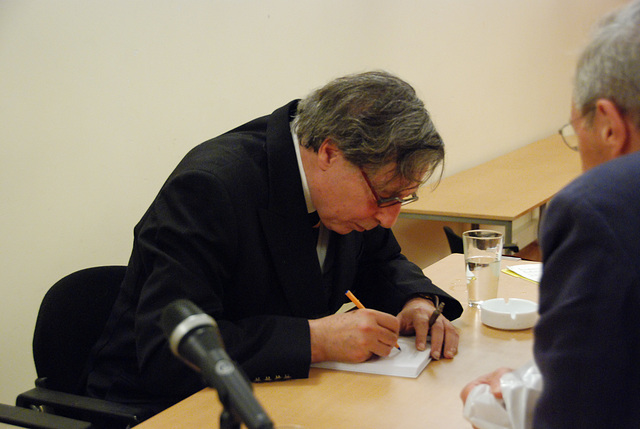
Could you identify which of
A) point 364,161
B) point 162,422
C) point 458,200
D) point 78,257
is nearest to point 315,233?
point 364,161

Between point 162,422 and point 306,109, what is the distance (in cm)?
80

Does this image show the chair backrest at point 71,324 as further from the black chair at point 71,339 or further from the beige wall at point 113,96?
the beige wall at point 113,96

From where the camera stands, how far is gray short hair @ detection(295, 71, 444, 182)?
1.38 m

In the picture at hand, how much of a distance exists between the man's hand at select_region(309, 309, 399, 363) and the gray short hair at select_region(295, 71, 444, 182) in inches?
14.2

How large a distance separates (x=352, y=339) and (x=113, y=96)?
4.22 feet

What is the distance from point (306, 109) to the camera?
1507 mm

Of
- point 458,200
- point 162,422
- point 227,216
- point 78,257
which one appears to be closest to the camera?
point 162,422

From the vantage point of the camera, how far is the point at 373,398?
3.77 ft

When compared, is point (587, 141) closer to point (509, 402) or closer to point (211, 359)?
point (509, 402)

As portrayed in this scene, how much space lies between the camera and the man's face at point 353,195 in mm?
1454

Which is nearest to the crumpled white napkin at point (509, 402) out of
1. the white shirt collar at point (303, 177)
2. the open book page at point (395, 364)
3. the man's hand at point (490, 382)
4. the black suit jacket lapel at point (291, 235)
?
the man's hand at point (490, 382)

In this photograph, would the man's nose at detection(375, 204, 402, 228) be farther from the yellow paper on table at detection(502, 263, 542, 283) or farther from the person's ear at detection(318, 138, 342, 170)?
the yellow paper on table at detection(502, 263, 542, 283)

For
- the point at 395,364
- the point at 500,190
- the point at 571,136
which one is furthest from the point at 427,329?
the point at 500,190

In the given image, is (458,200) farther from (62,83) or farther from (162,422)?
(162,422)
